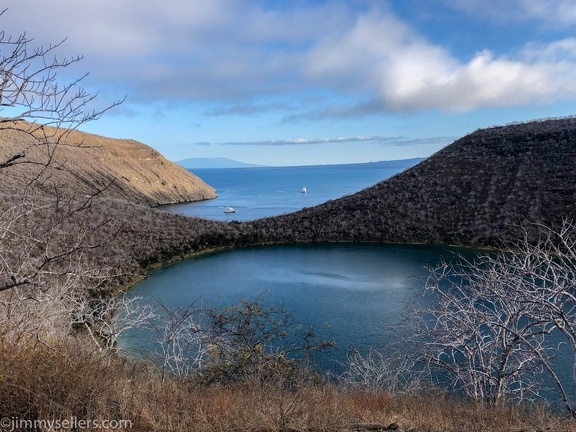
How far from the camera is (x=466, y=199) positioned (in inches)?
1543

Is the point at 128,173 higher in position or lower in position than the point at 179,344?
higher

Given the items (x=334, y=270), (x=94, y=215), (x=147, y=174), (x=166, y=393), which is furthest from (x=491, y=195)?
(x=147, y=174)

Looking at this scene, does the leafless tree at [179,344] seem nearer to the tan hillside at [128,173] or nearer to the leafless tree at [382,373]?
the leafless tree at [382,373]

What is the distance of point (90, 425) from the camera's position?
3998mm

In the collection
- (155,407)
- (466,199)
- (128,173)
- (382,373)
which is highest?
(128,173)

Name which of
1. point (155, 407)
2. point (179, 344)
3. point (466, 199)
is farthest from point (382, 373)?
point (466, 199)

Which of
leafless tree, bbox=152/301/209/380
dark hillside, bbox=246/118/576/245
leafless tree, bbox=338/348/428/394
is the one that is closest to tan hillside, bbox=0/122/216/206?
dark hillside, bbox=246/118/576/245

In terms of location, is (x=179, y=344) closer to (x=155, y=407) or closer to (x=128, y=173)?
(x=155, y=407)

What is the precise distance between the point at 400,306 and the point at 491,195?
2464 cm

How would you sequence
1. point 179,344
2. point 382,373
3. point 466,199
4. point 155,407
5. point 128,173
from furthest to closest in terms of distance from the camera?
point 128,173, point 466,199, point 179,344, point 382,373, point 155,407

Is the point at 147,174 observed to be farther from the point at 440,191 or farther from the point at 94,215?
the point at 440,191

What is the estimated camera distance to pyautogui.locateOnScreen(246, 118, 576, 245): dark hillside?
117 feet

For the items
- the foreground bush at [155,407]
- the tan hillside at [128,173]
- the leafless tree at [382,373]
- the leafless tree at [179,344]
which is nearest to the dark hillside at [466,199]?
the leafless tree at [382,373]

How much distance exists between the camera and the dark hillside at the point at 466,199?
35625 mm
